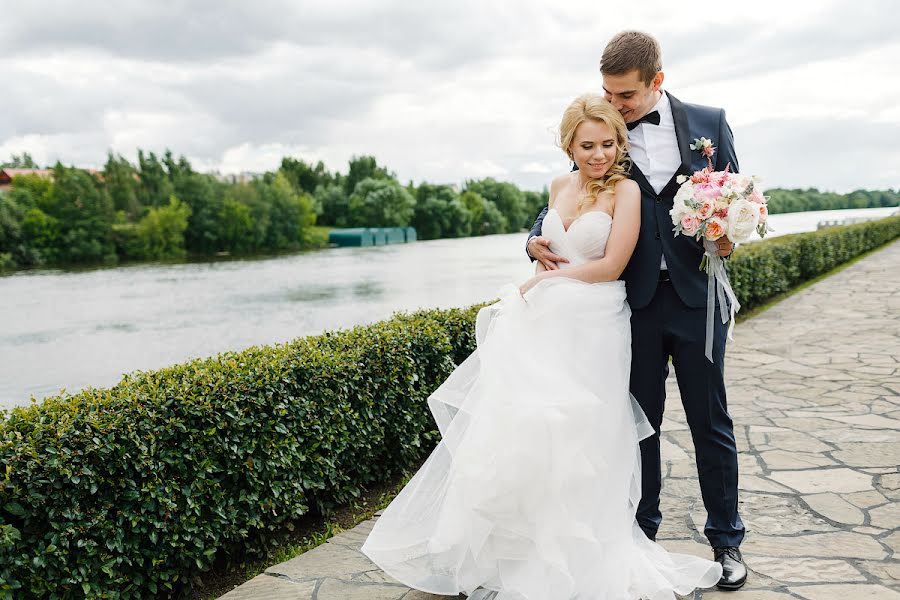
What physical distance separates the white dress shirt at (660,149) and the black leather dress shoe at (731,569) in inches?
52.5

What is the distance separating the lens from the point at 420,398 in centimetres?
482

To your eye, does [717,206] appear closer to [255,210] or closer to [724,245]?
[724,245]

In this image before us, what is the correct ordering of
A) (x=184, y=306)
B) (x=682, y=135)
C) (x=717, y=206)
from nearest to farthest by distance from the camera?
(x=717, y=206) < (x=682, y=135) < (x=184, y=306)

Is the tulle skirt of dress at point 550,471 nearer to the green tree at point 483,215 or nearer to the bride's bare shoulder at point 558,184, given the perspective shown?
the bride's bare shoulder at point 558,184

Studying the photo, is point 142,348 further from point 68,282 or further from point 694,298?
point 68,282

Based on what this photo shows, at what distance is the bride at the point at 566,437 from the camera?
2.80 meters

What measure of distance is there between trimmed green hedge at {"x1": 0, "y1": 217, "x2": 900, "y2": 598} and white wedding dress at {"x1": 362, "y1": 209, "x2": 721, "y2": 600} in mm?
1006

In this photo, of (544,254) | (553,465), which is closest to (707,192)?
(544,254)

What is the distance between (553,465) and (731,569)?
3.28 feet

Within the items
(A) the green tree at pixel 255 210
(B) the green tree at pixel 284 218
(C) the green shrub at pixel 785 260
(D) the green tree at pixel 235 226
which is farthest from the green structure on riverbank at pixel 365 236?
(C) the green shrub at pixel 785 260

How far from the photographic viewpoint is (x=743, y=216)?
2719 millimetres

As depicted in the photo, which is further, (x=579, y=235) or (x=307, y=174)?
(x=307, y=174)

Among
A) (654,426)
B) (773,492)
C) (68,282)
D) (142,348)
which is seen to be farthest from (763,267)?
(68,282)

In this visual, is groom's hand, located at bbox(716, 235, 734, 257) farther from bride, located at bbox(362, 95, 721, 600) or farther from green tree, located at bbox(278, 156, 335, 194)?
green tree, located at bbox(278, 156, 335, 194)
